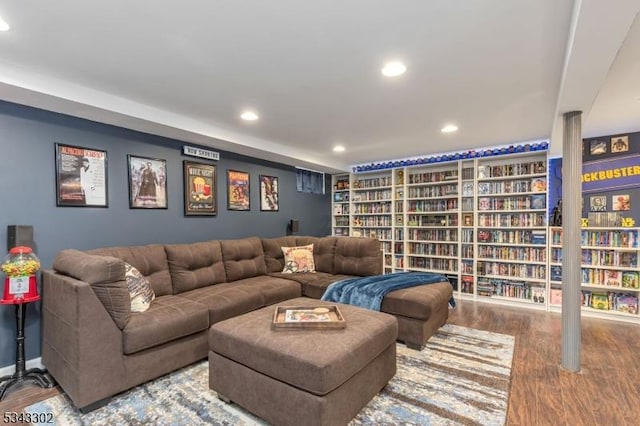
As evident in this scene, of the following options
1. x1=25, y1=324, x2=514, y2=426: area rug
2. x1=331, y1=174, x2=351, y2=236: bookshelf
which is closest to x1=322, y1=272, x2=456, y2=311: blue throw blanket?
x1=25, y1=324, x2=514, y2=426: area rug

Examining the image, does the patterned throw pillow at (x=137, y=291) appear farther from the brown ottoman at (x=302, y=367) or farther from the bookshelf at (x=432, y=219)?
the bookshelf at (x=432, y=219)

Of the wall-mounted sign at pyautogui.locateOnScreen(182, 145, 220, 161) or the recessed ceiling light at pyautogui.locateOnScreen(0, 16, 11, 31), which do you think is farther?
the wall-mounted sign at pyautogui.locateOnScreen(182, 145, 220, 161)

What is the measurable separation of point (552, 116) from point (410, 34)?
7.61ft

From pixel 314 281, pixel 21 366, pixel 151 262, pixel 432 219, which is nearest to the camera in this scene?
pixel 21 366

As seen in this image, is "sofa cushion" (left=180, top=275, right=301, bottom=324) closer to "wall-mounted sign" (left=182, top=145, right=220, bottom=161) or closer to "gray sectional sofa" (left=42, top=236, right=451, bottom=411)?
"gray sectional sofa" (left=42, top=236, right=451, bottom=411)

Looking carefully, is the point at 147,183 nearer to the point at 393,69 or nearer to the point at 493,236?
the point at 393,69

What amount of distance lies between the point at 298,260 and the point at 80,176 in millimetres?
2496

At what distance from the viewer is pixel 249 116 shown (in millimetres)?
3215

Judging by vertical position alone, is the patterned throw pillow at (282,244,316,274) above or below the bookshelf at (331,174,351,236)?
below

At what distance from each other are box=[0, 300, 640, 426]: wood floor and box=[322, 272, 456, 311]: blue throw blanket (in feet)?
2.73

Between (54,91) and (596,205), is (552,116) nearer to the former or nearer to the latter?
(596,205)

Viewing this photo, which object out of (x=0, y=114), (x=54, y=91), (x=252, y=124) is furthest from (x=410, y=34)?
(x=0, y=114)

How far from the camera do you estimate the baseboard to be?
236 centimetres

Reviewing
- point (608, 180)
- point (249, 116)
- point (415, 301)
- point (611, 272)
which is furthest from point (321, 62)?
point (611, 272)
